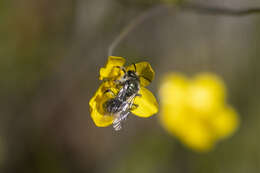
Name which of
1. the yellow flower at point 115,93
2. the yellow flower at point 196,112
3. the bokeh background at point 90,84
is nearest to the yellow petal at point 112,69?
the yellow flower at point 115,93

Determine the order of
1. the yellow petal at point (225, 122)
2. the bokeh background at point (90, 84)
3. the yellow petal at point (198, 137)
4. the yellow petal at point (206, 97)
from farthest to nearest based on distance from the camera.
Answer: the yellow petal at point (206, 97), the yellow petal at point (225, 122), the yellow petal at point (198, 137), the bokeh background at point (90, 84)

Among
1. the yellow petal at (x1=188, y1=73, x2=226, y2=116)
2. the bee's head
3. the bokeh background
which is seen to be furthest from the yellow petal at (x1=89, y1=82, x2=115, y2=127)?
the yellow petal at (x1=188, y1=73, x2=226, y2=116)

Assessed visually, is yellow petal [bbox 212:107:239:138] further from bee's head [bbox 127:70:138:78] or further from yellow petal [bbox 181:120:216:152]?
bee's head [bbox 127:70:138:78]

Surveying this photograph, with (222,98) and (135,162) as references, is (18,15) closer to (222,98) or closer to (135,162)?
(135,162)

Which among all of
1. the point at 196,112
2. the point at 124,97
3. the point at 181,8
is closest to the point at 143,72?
the point at 124,97

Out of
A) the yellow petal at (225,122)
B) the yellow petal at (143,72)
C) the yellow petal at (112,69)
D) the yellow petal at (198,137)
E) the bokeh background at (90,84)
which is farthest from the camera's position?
the yellow petal at (225,122)

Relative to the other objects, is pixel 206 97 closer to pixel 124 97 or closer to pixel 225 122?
pixel 225 122

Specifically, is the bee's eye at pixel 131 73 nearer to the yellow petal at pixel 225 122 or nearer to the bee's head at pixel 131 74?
the bee's head at pixel 131 74
